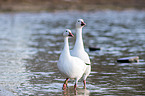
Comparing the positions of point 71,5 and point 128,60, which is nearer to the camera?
point 128,60

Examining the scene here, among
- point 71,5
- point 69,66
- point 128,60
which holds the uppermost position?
point 71,5

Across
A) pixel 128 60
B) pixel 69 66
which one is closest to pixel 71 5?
pixel 128 60

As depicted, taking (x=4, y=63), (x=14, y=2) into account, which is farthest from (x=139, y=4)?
(x=4, y=63)

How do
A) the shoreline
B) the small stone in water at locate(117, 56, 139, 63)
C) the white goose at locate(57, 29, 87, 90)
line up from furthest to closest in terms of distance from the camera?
the shoreline
the small stone in water at locate(117, 56, 139, 63)
the white goose at locate(57, 29, 87, 90)

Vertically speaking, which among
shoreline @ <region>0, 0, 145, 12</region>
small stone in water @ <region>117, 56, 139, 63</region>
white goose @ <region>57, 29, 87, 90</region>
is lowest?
small stone in water @ <region>117, 56, 139, 63</region>

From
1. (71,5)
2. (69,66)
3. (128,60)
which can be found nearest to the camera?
(69,66)

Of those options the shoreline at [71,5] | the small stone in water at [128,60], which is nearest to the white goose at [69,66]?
the small stone in water at [128,60]

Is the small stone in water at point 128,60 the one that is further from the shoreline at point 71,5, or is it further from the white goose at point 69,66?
the shoreline at point 71,5

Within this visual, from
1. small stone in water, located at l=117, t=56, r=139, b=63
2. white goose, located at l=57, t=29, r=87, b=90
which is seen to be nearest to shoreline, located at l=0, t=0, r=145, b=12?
small stone in water, located at l=117, t=56, r=139, b=63

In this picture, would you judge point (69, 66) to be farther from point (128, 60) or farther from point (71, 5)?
point (71, 5)

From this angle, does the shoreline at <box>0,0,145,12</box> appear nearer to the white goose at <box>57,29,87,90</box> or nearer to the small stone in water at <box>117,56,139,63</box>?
the small stone in water at <box>117,56,139,63</box>

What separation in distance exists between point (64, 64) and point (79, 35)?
1675mm

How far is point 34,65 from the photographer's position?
16.9 m

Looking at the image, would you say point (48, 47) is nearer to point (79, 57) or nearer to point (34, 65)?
point (34, 65)
